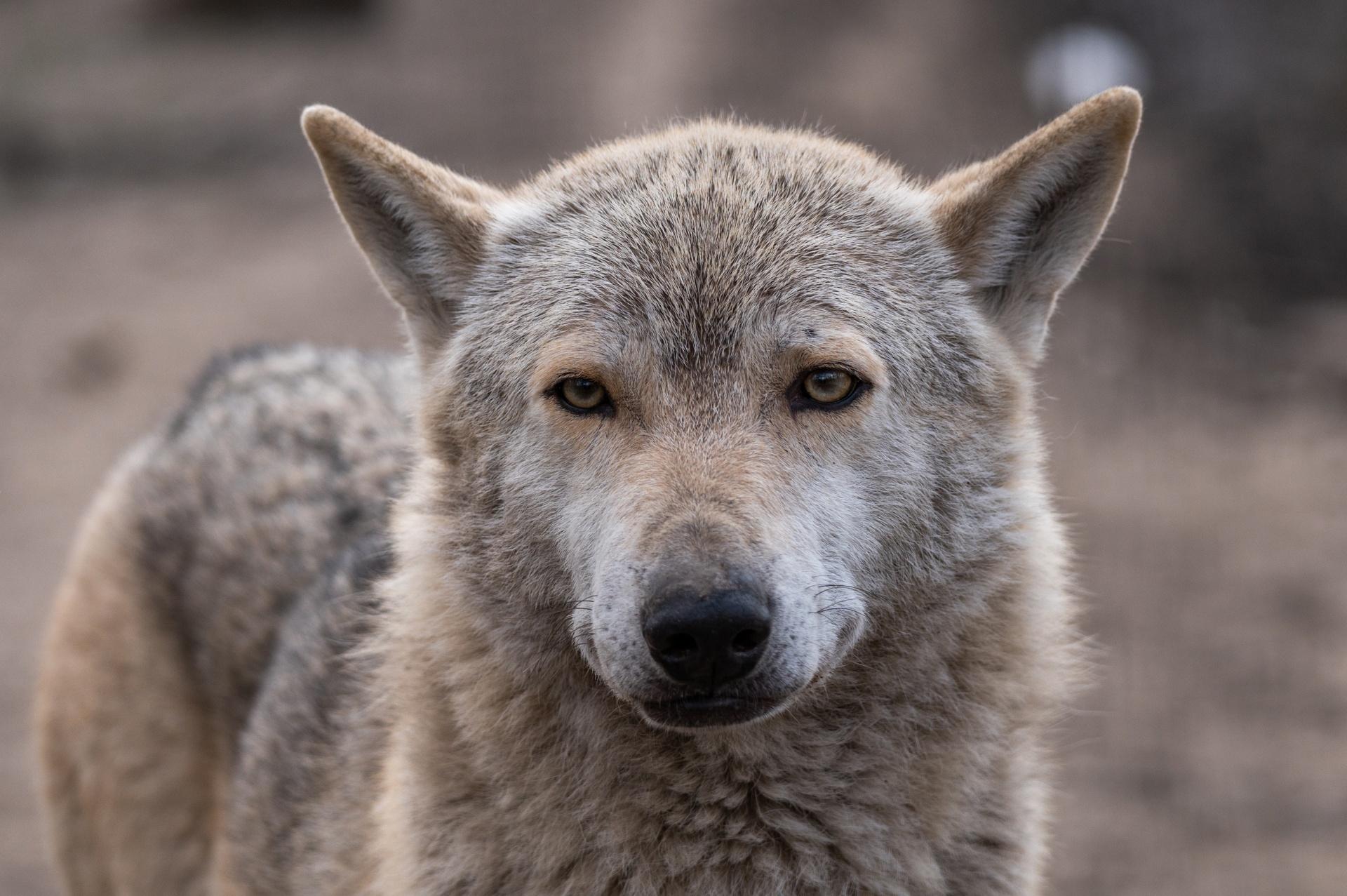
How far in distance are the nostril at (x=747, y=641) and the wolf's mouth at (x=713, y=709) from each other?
14cm

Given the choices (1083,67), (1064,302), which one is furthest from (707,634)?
(1083,67)

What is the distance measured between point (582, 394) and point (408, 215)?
871mm

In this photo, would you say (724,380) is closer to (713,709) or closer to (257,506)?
(713,709)

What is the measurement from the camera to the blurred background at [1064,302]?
733 centimetres

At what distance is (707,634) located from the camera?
3021 millimetres

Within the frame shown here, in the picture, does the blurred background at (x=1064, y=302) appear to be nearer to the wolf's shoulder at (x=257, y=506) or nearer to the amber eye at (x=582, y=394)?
the wolf's shoulder at (x=257, y=506)

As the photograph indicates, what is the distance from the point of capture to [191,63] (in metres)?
19.5

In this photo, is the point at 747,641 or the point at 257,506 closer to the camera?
the point at 747,641

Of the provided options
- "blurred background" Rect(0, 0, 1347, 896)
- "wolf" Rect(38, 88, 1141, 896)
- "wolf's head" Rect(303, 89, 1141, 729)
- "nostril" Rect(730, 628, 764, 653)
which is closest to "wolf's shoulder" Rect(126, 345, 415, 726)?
"wolf" Rect(38, 88, 1141, 896)

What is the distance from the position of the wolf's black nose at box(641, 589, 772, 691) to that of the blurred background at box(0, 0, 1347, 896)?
359 centimetres

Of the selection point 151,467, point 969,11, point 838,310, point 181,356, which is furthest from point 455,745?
point 969,11

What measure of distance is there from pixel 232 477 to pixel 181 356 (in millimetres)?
8000

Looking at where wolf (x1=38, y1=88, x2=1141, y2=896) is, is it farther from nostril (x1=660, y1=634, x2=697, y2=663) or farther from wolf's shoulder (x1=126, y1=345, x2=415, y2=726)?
wolf's shoulder (x1=126, y1=345, x2=415, y2=726)

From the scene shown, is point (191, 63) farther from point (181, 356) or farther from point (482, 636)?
point (482, 636)
